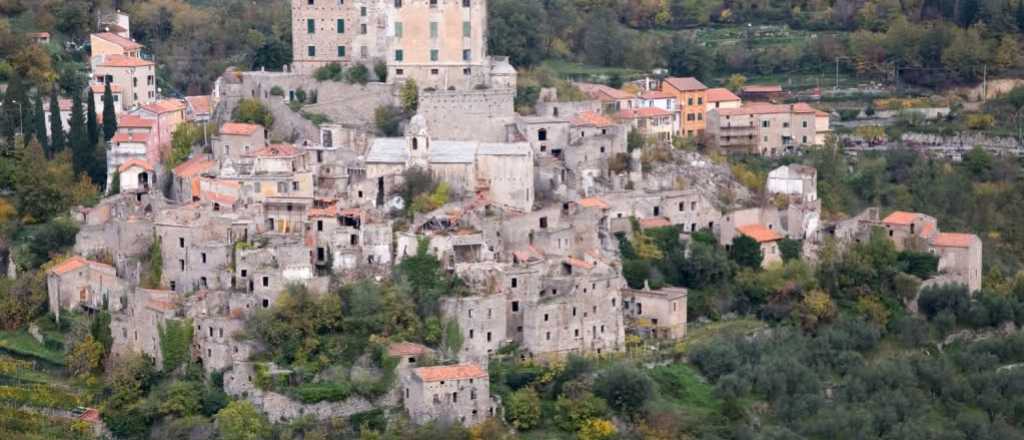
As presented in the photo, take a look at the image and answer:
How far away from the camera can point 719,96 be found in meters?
69.2

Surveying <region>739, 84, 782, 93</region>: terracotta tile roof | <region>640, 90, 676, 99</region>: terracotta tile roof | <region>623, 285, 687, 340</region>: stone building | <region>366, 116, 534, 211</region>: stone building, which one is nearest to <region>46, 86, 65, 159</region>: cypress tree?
<region>366, 116, 534, 211</region>: stone building

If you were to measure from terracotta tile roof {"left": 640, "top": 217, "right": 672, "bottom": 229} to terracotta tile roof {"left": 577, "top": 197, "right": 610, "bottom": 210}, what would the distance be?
4.33ft

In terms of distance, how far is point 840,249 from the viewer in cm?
6131

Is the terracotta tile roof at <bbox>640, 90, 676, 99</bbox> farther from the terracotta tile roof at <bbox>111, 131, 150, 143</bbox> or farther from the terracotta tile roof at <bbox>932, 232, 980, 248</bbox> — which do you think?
the terracotta tile roof at <bbox>111, 131, 150, 143</bbox>

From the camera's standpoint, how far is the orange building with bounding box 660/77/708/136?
67.8 m

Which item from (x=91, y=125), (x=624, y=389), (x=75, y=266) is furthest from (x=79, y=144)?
(x=624, y=389)

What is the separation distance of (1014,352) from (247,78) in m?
19.7

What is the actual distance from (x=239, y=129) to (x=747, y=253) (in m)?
12.4

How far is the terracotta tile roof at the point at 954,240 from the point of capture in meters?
61.7

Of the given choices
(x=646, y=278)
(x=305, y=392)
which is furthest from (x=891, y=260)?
(x=305, y=392)

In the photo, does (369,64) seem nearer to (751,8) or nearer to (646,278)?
(646,278)

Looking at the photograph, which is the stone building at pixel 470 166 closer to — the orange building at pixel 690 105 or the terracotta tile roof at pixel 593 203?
the terracotta tile roof at pixel 593 203

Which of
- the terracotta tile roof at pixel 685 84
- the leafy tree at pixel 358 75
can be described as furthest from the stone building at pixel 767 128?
the leafy tree at pixel 358 75

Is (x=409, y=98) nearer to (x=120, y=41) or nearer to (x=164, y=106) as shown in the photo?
(x=164, y=106)
